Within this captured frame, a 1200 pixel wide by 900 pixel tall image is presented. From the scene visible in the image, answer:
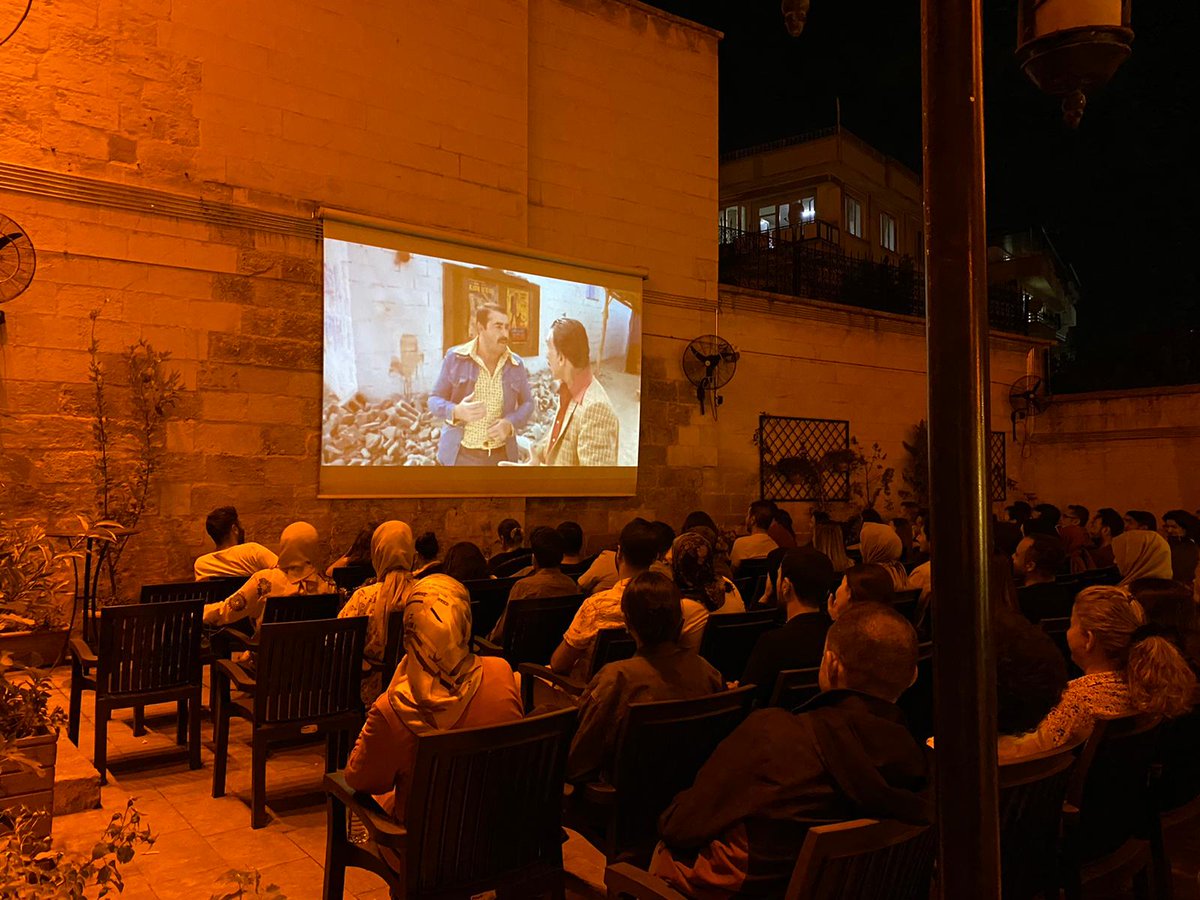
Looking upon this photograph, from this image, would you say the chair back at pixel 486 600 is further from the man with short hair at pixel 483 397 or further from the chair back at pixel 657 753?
the man with short hair at pixel 483 397

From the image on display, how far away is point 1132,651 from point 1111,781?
426 mm

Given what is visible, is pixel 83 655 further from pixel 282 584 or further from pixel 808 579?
pixel 808 579

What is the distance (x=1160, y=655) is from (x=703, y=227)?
8.93 m

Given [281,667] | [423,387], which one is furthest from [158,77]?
[281,667]

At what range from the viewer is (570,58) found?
9820 millimetres

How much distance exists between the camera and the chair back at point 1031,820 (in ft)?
6.33

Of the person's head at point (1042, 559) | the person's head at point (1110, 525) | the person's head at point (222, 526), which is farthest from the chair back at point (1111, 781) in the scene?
the person's head at point (1110, 525)

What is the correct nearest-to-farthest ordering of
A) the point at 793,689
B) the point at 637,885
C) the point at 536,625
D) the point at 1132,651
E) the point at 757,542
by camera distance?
A: the point at 637,885
the point at 1132,651
the point at 793,689
the point at 536,625
the point at 757,542

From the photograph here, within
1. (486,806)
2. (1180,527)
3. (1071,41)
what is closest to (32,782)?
(486,806)

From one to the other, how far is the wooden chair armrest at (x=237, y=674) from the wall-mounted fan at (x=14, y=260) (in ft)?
12.2

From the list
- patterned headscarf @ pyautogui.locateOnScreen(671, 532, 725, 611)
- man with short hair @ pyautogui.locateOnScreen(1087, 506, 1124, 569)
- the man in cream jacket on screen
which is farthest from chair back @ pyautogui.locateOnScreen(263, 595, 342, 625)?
man with short hair @ pyautogui.locateOnScreen(1087, 506, 1124, 569)

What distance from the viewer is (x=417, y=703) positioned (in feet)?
7.94

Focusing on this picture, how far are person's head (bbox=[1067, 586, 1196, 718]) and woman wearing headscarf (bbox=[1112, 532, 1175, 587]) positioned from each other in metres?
3.27

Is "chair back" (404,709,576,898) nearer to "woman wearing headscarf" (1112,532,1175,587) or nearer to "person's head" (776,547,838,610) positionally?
"person's head" (776,547,838,610)
